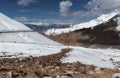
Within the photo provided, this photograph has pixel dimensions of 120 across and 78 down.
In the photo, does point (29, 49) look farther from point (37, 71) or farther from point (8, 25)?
point (37, 71)

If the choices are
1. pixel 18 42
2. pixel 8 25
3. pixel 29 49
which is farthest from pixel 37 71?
pixel 8 25

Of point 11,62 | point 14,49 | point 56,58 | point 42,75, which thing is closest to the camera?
point 42,75

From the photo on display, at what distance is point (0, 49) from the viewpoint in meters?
25.9

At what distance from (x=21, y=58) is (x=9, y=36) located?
34.0ft

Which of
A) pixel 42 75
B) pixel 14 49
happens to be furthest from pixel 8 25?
pixel 42 75

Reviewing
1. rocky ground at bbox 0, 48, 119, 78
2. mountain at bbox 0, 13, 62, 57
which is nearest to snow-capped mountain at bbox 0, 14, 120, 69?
Result: mountain at bbox 0, 13, 62, 57

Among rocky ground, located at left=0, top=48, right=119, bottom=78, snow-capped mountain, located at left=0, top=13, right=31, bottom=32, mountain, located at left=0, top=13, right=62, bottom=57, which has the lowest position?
rocky ground, located at left=0, top=48, right=119, bottom=78

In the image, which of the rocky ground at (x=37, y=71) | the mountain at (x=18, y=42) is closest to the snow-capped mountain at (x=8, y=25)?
the mountain at (x=18, y=42)

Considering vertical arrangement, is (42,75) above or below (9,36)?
below

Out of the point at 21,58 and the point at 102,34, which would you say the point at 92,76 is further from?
the point at 102,34

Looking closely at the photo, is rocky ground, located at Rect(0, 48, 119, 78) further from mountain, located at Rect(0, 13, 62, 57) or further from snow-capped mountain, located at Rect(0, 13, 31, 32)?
snow-capped mountain, located at Rect(0, 13, 31, 32)

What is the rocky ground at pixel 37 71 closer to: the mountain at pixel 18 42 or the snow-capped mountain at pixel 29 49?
the snow-capped mountain at pixel 29 49

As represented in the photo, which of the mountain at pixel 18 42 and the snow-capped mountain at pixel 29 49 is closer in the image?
the snow-capped mountain at pixel 29 49

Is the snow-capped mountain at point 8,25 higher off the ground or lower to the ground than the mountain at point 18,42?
higher
